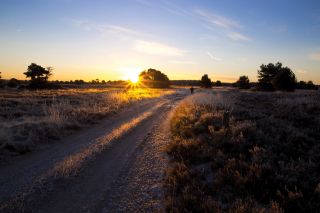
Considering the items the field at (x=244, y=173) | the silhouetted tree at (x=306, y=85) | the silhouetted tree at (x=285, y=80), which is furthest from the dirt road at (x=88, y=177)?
the silhouetted tree at (x=306, y=85)

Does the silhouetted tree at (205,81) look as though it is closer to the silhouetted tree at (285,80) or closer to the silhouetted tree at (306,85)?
the silhouetted tree at (306,85)

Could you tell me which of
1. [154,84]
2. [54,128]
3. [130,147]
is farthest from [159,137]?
[154,84]

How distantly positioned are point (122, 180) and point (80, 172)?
1522 mm

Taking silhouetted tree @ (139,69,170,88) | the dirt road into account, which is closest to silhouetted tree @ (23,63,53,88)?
silhouetted tree @ (139,69,170,88)

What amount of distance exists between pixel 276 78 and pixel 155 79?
180 ft

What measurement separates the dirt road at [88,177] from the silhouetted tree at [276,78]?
58.0 meters

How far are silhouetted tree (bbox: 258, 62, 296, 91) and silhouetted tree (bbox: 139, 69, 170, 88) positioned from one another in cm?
4654

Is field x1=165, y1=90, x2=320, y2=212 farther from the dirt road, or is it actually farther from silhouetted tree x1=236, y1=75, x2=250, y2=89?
silhouetted tree x1=236, y1=75, x2=250, y2=89

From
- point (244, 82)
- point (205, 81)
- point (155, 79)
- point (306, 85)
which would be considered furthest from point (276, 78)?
point (155, 79)

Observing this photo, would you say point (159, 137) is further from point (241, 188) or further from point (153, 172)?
point (241, 188)

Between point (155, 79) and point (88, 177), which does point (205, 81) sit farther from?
point (88, 177)

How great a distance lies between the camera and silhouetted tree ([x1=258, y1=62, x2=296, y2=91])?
65.9 m

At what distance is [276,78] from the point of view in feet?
219

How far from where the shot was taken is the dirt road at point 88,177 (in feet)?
24.0
